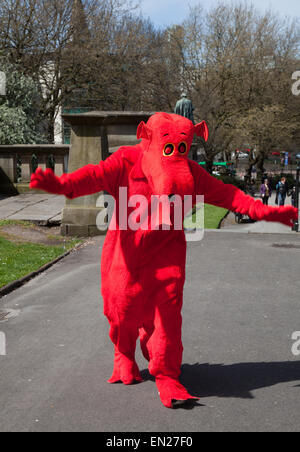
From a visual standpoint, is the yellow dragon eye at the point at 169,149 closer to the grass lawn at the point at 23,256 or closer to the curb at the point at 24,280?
the curb at the point at 24,280

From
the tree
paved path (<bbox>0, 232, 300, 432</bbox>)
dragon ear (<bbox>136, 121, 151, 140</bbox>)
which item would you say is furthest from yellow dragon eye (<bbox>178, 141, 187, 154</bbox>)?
the tree

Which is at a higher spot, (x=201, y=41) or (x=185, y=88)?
(x=201, y=41)

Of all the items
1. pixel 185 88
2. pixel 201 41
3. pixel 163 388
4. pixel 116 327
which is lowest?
pixel 163 388

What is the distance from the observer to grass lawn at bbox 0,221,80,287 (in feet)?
30.5

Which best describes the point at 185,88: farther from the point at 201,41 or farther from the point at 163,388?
the point at 163,388

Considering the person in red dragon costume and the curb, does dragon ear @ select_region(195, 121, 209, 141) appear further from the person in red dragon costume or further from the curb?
the curb

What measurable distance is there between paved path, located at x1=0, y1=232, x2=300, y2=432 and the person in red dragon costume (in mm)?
434

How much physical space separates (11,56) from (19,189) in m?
10.7

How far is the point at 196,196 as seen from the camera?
4.71 meters

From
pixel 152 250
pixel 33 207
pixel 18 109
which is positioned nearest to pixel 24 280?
pixel 152 250

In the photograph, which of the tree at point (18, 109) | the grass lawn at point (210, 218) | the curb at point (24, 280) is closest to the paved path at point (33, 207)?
the curb at point (24, 280)

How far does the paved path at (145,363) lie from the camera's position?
171 inches

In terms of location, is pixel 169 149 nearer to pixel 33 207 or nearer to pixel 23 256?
pixel 23 256

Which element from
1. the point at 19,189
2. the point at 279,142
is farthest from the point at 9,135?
the point at 279,142
